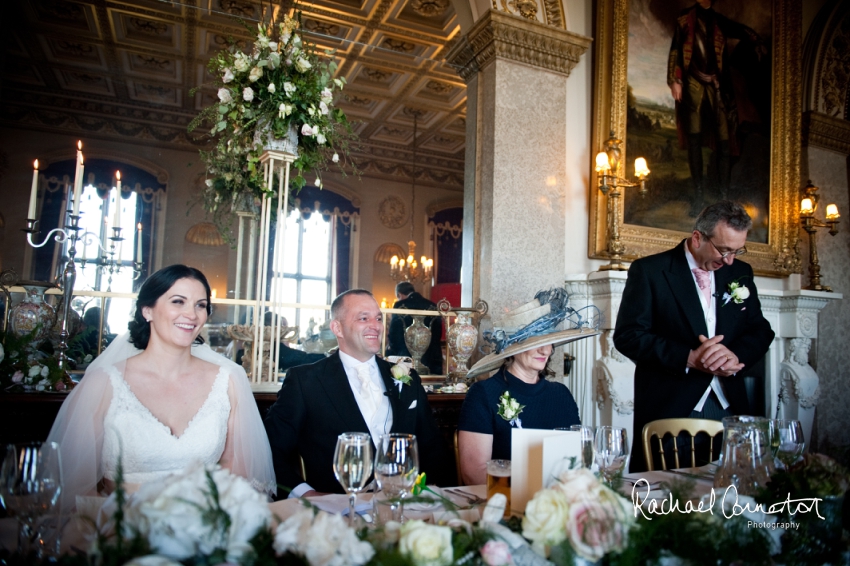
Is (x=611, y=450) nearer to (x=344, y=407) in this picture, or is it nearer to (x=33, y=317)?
(x=344, y=407)

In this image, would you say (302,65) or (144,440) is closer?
(144,440)

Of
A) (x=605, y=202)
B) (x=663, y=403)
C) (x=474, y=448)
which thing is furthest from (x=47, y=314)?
(x=605, y=202)

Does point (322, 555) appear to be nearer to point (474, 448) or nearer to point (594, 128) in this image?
point (474, 448)

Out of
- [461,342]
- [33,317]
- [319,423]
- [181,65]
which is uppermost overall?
[181,65]

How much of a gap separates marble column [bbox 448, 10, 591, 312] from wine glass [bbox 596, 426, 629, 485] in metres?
3.29

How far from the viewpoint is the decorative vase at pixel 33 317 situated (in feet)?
11.8

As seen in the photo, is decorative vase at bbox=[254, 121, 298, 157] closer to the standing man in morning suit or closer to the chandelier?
the standing man in morning suit

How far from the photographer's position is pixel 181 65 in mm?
9273

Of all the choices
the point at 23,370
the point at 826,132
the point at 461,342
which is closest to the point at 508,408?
the point at 461,342

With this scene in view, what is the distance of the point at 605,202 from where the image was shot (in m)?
5.40

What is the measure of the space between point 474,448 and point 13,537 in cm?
161

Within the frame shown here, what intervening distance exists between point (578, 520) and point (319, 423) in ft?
6.21

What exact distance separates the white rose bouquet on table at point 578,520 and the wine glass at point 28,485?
922mm
